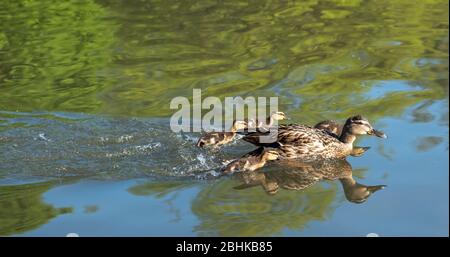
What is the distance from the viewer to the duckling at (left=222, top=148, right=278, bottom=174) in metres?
6.89

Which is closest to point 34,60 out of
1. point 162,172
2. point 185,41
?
point 185,41

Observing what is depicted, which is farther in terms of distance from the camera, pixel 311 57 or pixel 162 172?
pixel 311 57

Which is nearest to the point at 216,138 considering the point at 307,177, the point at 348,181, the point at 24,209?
the point at 307,177

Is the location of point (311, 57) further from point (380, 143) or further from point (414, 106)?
point (380, 143)

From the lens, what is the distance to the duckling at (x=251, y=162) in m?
6.89

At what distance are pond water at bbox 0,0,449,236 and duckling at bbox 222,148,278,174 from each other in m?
0.08

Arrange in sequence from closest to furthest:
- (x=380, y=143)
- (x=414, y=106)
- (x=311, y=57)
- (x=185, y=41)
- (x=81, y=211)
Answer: (x=81, y=211) < (x=380, y=143) < (x=414, y=106) < (x=311, y=57) < (x=185, y=41)

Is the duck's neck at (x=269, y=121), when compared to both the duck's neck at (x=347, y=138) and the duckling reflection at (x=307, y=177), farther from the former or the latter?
the duck's neck at (x=347, y=138)

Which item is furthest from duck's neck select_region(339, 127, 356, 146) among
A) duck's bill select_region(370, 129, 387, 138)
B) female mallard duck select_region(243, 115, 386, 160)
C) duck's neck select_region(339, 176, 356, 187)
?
duck's neck select_region(339, 176, 356, 187)

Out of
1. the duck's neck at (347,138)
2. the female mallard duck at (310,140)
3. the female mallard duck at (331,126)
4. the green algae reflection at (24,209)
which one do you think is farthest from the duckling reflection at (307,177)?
the green algae reflection at (24,209)

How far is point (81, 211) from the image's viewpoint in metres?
6.10

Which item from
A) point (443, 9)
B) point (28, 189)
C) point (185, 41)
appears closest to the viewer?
point (28, 189)

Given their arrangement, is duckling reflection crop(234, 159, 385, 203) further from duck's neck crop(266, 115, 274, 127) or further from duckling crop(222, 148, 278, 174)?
duck's neck crop(266, 115, 274, 127)

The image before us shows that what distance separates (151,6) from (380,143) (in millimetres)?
5905
